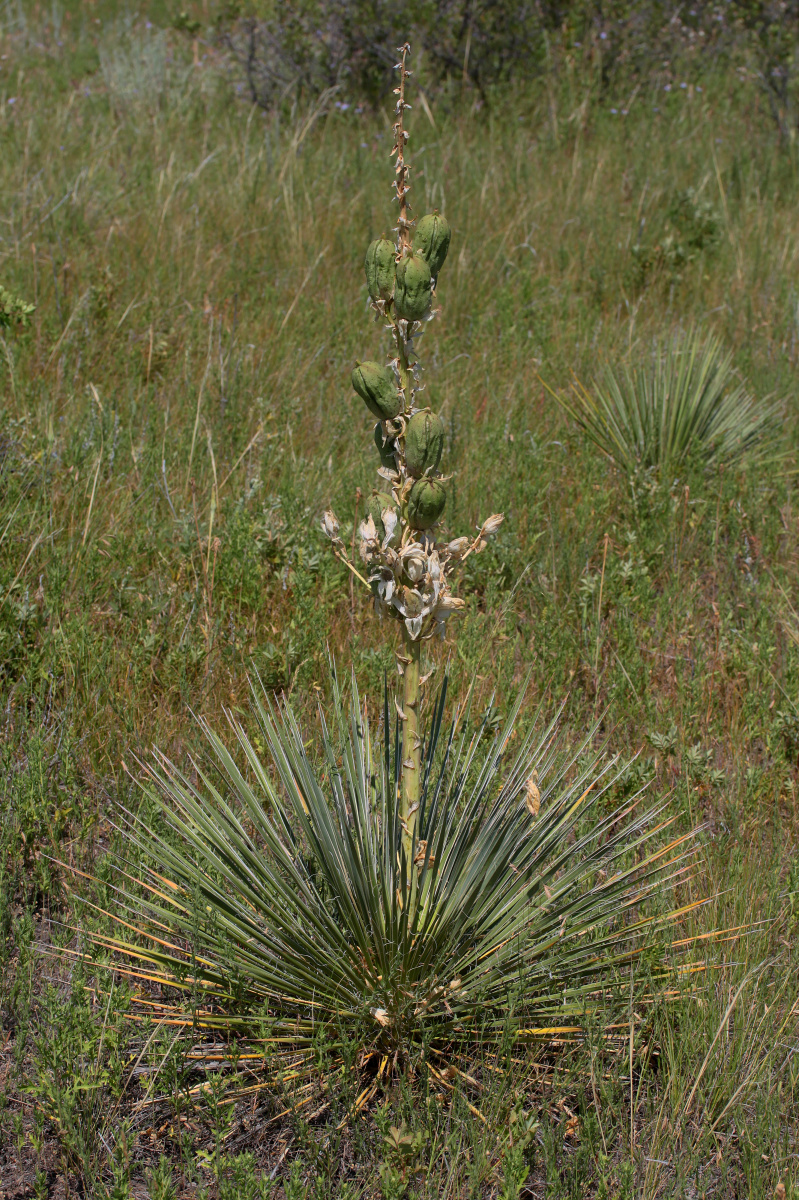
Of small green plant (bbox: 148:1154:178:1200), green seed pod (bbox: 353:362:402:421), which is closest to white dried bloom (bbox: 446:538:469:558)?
green seed pod (bbox: 353:362:402:421)

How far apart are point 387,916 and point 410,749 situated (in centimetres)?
31

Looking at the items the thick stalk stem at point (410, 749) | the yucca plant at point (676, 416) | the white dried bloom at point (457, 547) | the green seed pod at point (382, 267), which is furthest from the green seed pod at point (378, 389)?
the yucca plant at point (676, 416)

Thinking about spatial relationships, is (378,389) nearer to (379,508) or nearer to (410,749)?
(379,508)

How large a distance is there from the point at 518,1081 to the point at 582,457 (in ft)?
8.67

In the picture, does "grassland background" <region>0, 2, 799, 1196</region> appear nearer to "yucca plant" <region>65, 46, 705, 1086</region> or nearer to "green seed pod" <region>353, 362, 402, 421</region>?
"yucca plant" <region>65, 46, 705, 1086</region>

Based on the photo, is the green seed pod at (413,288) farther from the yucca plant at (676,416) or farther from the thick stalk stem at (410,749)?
the yucca plant at (676,416)

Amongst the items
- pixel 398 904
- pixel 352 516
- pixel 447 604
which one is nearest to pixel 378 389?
pixel 447 604

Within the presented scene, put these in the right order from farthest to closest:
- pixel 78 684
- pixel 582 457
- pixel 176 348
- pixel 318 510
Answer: pixel 176 348 → pixel 582 457 → pixel 318 510 → pixel 78 684

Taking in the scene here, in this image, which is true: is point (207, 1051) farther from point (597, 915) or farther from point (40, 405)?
point (40, 405)

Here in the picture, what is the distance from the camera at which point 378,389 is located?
1458 millimetres

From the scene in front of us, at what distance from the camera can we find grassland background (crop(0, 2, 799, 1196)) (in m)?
1.71

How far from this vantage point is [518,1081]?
1.71 metres

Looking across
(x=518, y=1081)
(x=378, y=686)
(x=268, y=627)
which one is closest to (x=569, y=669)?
(x=378, y=686)

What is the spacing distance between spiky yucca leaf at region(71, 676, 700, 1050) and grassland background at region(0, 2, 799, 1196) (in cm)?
17
